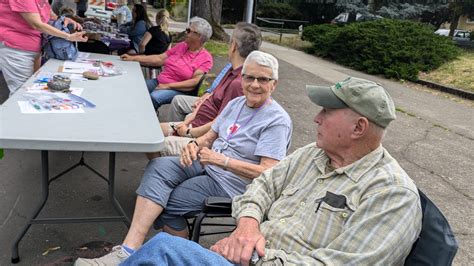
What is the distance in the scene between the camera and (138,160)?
413 cm

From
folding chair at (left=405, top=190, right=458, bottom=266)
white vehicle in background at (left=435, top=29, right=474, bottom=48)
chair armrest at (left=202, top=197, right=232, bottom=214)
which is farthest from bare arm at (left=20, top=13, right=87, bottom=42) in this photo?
white vehicle in background at (left=435, top=29, right=474, bottom=48)

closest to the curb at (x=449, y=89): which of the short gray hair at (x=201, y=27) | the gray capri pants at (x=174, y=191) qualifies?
the short gray hair at (x=201, y=27)

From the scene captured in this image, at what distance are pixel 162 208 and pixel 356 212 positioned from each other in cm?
109

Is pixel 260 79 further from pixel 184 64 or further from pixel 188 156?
pixel 184 64

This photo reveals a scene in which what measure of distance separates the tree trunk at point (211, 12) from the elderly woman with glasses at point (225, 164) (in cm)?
981

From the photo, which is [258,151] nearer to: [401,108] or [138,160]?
[138,160]

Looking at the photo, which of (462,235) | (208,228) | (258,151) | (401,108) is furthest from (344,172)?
(401,108)

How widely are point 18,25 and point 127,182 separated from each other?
63.1 inches

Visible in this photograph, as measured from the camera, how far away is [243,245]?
1738 millimetres

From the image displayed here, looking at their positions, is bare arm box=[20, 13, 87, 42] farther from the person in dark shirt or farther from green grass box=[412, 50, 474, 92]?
green grass box=[412, 50, 474, 92]

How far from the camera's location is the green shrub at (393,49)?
11.8m

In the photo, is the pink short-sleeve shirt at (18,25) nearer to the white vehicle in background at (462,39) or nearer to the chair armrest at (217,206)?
the chair armrest at (217,206)

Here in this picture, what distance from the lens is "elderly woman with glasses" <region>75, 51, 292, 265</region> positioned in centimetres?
226

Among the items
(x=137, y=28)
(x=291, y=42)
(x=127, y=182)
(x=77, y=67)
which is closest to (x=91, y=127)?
(x=127, y=182)
